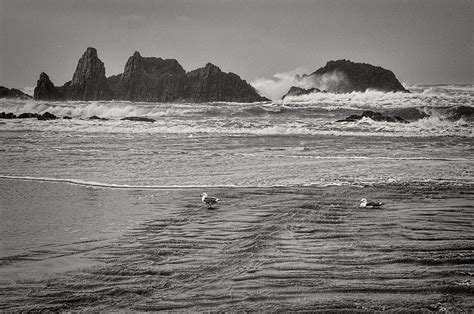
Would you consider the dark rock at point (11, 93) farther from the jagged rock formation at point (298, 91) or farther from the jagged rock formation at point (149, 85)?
the jagged rock formation at point (298, 91)

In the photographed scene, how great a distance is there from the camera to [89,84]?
211ft

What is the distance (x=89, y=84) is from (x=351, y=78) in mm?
36377

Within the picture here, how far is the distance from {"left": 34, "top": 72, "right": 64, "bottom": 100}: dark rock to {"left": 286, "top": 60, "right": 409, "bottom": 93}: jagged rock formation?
30699mm

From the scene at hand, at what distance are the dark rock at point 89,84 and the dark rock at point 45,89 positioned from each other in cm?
471

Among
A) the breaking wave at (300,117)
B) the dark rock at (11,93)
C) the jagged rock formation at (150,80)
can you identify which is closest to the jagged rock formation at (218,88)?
the jagged rock formation at (150,80)

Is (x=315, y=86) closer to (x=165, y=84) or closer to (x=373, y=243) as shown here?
(x=165, y=84)

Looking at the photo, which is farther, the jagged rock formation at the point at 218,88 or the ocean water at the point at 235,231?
the jagged rock formation at the point at 218,88

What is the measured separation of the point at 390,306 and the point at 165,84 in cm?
6298

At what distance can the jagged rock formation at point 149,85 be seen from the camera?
5741cm

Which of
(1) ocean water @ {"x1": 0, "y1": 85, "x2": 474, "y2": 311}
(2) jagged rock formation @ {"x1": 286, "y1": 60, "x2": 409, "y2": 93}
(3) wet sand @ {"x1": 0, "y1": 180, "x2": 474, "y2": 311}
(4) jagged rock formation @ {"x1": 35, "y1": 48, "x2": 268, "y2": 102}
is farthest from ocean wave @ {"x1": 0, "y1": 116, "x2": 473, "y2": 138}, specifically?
(4) jagged rock formation @ {"x1": 35, "y1": 48, "x2": 268, "y2": 102}

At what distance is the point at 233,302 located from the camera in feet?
10.3

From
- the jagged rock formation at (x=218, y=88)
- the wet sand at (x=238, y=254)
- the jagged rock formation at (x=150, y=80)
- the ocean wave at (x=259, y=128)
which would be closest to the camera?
the wet sand at (x=238, y=254)

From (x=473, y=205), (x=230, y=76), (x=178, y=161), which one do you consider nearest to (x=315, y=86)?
(x=230, y=76)

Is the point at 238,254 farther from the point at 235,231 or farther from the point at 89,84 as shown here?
the point at 89,84
